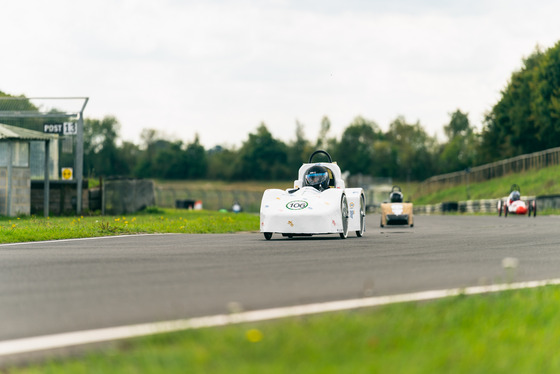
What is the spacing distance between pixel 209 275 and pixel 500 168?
6351 centimetres

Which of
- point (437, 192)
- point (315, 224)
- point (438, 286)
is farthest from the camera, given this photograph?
point (437, 192)

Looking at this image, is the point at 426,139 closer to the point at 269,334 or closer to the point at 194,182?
the point at 194,182

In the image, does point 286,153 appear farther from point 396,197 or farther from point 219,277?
point 219,277

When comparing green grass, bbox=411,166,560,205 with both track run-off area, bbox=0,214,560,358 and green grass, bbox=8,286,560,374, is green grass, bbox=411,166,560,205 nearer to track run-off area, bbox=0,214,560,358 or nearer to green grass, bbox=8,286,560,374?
track run-off area, bbox=0,214,560,358

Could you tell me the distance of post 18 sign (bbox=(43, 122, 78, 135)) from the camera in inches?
1227

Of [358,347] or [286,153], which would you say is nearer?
[358,347]

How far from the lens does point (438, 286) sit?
26.9ft

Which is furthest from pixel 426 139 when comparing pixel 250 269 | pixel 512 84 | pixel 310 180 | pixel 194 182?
pixel 250 269

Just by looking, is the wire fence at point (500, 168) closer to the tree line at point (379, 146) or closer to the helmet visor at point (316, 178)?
the tree line at point (379, 146)

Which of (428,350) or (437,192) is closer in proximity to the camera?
(428,350)

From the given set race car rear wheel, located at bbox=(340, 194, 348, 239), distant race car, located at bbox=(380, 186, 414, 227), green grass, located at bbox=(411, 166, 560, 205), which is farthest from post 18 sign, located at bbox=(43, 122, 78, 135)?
green grass, located at bbox=(411, 166, 560, 205)

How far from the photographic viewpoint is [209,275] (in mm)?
9023

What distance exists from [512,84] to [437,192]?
534 inches

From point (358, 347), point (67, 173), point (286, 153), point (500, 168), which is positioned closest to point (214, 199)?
point (500, 168)
